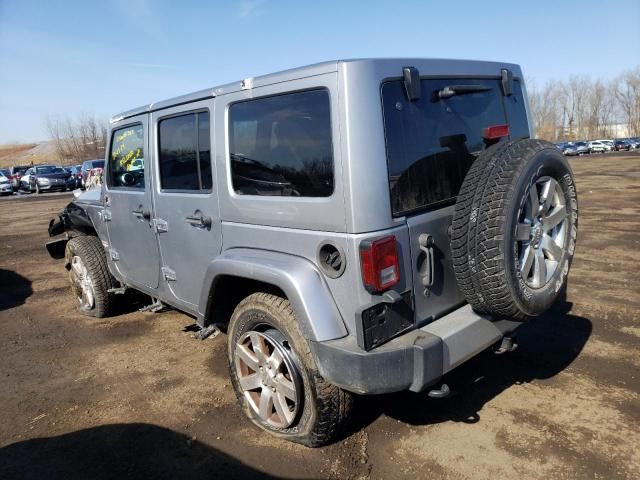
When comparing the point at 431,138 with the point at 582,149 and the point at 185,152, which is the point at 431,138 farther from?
the point at 582,149

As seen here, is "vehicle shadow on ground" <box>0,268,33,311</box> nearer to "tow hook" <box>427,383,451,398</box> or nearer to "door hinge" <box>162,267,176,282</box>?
"door hinge" <box>162,267,176,282</box>

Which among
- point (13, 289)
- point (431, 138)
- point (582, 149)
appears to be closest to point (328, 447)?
point (431, 138)

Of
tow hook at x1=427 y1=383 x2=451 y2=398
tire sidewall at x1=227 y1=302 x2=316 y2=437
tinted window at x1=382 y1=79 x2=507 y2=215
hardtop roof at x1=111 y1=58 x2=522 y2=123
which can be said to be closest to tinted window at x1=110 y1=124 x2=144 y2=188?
hardtop roof at x1=111 y1=58 x2=522 y2=123

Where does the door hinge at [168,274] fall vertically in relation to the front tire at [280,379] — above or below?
above

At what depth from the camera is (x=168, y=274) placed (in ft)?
12.3

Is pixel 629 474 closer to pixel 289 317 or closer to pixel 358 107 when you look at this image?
pixel 289 317

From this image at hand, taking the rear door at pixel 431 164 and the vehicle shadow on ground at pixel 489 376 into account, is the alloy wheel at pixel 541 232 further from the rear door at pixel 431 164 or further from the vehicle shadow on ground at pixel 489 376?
the vehicle shadow on ground at pixel 489 376

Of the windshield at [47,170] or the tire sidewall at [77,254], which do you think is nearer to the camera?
the tire sidewall at [77,254]

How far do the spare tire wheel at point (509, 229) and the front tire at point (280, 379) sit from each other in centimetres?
92

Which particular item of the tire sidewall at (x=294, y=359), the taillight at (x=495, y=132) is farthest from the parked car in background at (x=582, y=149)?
the tire sidewall at (x=294, y=359)

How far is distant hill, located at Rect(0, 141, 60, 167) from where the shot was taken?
7103 centimetres

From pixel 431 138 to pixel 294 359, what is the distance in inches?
56.0

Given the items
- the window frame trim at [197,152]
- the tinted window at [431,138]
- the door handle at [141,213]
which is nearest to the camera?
the tinted window at [431,138]

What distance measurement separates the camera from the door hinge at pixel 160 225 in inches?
142
